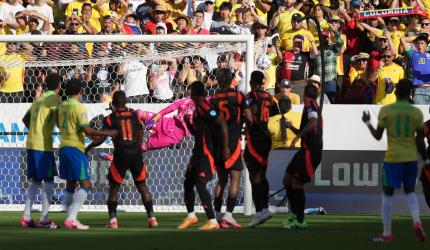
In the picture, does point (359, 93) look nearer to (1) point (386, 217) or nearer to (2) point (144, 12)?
(2) point (144, 12)

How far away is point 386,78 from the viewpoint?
76.2 ft

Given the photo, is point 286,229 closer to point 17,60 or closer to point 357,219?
point 357,219

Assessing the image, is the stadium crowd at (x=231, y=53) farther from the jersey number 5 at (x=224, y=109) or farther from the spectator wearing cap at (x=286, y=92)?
the jersey number 5 at (x=224, y=109)

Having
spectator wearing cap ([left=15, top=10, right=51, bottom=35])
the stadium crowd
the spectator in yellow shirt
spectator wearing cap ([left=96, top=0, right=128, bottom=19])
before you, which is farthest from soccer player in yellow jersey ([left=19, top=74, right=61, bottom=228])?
spectator wearing cap ([left=96, top=0, right=128, bottom=19])

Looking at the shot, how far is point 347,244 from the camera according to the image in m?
14.0

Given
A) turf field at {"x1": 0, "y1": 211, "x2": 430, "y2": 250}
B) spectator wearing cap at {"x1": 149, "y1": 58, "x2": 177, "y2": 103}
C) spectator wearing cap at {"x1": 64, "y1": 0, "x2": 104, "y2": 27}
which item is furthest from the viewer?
spectator wearing cap at {"x1": 64, "y1": 0, "x2": 104, "y2": 27}

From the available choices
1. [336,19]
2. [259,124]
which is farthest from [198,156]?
[336,19]

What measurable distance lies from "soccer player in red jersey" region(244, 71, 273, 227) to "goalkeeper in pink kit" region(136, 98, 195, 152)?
161 inches

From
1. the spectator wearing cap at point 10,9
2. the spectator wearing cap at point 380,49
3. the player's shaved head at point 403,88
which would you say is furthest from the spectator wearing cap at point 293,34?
the player's shaved head at point 403,88

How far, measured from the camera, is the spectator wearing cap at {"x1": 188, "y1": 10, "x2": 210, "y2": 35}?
24688 millimetres

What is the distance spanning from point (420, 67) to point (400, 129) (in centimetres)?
946

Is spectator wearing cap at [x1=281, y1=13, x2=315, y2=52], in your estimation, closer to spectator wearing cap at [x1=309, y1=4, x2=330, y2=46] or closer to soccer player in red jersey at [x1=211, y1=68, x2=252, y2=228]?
spectator wearing cap at [x1=309, y1=4, x2=330, y2=46]

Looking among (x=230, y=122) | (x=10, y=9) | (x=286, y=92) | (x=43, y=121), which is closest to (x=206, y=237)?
(x=230, y=122)

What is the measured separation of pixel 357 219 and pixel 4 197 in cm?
610
